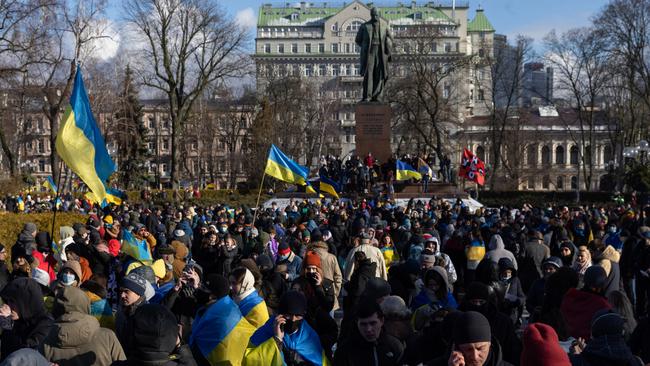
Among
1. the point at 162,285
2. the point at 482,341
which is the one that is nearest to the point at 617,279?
the point at 162,285

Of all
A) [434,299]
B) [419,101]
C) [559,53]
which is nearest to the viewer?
[434,299]

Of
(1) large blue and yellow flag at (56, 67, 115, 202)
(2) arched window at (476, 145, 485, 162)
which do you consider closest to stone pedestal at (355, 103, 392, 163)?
(1) large blue and yellow flag at (56, 67, 115, 202)

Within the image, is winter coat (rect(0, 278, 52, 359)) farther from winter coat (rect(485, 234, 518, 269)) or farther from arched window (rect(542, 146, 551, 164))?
arched window (rect(542, 146, 551, 164))

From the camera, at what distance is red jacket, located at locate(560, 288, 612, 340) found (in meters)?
6.46

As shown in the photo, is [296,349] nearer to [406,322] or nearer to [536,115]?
[406,322]

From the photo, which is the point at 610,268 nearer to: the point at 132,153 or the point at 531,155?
the point at 132,153

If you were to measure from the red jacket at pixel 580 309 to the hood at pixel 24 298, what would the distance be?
3.90 metres

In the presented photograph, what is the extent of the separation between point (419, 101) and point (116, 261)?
4158 cm

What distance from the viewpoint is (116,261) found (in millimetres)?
9305

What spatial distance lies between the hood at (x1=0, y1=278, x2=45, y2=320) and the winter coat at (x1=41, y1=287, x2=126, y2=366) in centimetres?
55

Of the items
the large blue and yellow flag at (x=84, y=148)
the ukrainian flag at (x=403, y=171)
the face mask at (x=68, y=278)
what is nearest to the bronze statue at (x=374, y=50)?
the ukrainian flag at (x=403, y=171)

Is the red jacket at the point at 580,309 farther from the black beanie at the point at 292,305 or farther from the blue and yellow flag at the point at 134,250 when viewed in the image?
the blue and yellow flag at the point at 134,250

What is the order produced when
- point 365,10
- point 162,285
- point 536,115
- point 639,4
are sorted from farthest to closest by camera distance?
1. point 365,10
2. point 536,115
3. point 639,4
4. point 162,285

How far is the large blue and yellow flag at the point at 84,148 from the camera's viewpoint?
10109 mm
